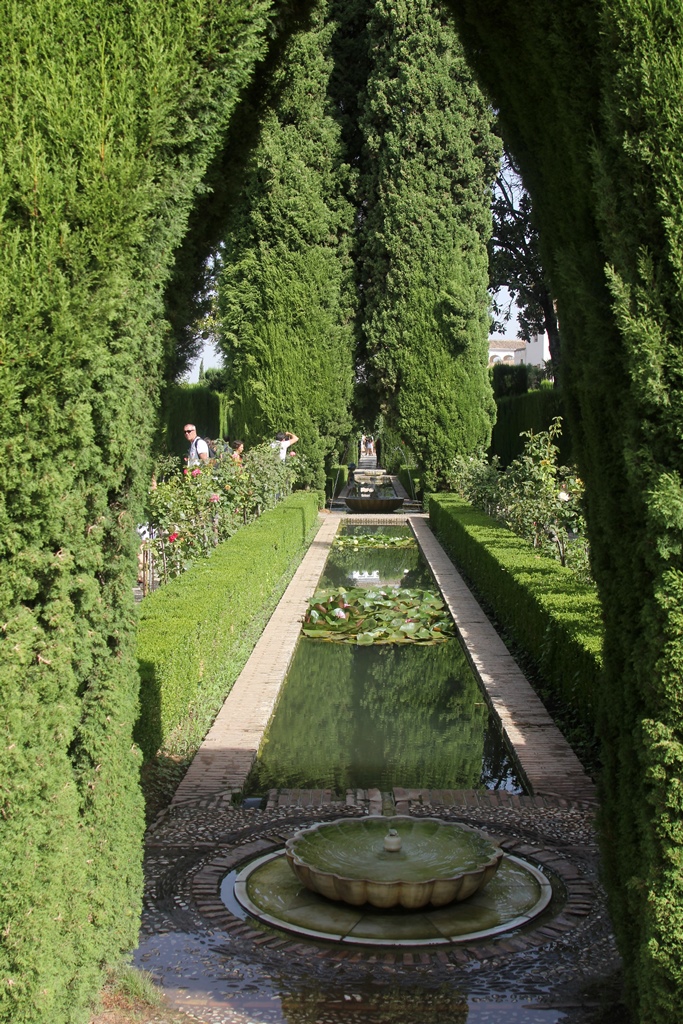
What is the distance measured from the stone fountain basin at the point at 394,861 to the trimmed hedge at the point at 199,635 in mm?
1061

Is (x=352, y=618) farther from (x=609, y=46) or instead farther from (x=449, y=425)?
(x=449, y=425)

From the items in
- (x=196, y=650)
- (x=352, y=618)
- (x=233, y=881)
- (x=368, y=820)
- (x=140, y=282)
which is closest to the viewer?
(x=140, y=282)

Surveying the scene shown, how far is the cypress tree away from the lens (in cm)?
1980

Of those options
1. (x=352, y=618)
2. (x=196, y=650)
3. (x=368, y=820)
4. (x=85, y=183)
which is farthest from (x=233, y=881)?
(x=352, y=618)

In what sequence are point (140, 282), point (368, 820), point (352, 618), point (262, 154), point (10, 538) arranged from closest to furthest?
point (10, 538) → point (140, 282) → point (368, 820) → point (352, 618) → point (262, 154)

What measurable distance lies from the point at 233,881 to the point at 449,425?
16.9 m

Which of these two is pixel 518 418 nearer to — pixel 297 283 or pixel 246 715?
pixel 297 283

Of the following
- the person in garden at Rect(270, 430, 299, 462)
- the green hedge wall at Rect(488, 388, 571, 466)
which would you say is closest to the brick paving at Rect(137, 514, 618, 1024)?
the person in garden at Rect(270, 430, 299, 462)

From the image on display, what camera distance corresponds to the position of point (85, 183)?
8.14ft

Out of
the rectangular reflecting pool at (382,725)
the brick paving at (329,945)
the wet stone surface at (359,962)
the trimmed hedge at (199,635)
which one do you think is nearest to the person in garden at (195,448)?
the trimmed hedge at (199,635)

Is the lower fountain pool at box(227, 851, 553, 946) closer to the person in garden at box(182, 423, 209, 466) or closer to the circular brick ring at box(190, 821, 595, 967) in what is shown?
the circular brick ring at box(190, 821, 595, 967)

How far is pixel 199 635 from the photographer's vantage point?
594 centimetres

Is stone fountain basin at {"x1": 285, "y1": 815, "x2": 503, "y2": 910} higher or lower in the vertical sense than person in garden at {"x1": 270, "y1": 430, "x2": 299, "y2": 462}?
lower

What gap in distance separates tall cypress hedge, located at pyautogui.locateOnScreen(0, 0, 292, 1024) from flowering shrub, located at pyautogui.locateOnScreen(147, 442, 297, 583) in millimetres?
4212
